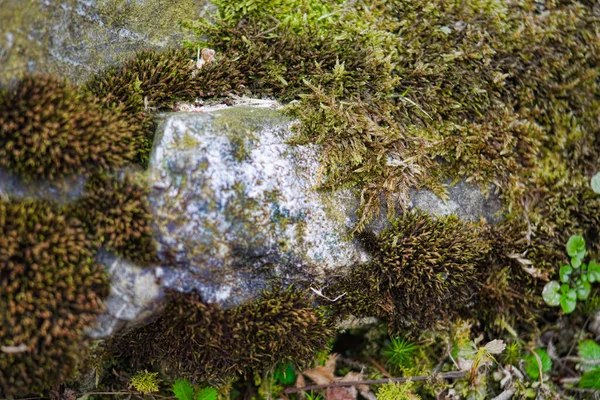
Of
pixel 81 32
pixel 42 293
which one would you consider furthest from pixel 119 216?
pixel 81 32

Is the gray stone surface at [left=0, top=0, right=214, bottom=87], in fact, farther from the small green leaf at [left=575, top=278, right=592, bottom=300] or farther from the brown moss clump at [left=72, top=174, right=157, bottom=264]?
→ the small green leaf at [left=575, top=278, right=592, bottom=300]

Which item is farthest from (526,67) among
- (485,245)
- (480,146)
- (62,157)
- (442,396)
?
(62,157)

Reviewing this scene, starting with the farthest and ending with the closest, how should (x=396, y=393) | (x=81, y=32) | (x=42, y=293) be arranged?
(x=396, y=393) → (x=81, y=32) → (x=42, y=293)

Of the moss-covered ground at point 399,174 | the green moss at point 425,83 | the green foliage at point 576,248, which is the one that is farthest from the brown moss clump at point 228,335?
the green foliage at point 576,248

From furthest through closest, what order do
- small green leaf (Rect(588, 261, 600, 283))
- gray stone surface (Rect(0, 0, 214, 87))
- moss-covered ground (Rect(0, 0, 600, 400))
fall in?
1. small green leaf (Rect(588, 261, 600, 283))
2. moss-covered ground (Rect(0, 0, 600, 400))
3. gray stone surface (Rect(0, 0, 214, 87))

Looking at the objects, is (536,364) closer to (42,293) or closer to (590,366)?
(590,366)

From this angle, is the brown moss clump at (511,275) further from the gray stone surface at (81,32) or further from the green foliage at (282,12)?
the gray stone surface at (81,32)

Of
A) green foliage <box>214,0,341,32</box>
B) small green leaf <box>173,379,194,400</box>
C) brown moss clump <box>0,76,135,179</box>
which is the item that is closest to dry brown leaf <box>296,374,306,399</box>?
small green leaf <box>173,379,194,400</box>
